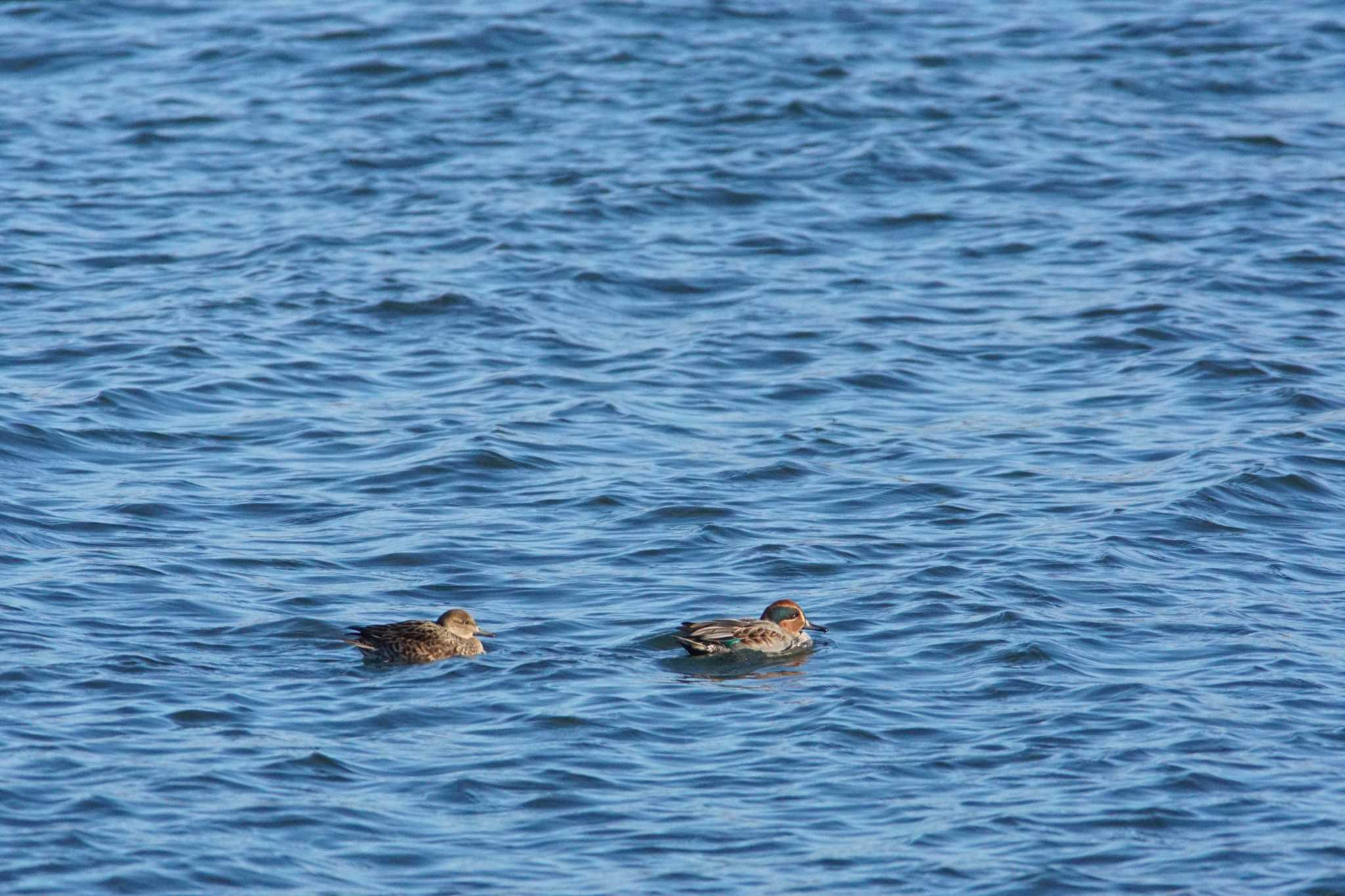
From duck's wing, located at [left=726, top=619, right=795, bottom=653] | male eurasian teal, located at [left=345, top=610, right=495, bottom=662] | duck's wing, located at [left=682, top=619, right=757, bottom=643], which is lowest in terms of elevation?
duck's wing, located at [left=726, top=619, right=795, bottom=653]

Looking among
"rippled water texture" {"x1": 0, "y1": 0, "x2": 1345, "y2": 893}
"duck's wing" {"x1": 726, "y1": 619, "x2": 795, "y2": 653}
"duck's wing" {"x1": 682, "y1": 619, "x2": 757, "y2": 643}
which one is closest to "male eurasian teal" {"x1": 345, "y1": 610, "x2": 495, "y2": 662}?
"rippled water texture" {"x1": 0, "y1": 0, "x2": 1345, "y2": 893}

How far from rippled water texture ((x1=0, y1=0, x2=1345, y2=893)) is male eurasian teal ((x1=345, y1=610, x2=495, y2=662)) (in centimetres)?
17

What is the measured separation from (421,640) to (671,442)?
5200mm

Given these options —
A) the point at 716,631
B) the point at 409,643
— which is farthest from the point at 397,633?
the point at 716,631

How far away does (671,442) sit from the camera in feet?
54.6

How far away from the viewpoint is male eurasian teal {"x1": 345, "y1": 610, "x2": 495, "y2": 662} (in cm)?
1177

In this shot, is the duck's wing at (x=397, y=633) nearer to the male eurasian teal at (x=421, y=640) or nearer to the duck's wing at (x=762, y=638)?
the male eurasian teal at (x=421, y=640)

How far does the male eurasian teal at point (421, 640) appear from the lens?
11.8m

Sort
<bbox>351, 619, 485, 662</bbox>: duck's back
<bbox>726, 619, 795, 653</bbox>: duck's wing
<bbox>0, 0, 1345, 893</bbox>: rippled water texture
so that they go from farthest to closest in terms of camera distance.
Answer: <bbox>726, 619, 795, 653</bbox>: duck's wing → <bbox>351, 619, 485, 662</bbox>: duck's back → <bbox>0, 0, 1345, 893</bbox>: rippled water texture

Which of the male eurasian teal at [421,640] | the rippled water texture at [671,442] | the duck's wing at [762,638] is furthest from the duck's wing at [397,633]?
the duck's wing at [762,638]

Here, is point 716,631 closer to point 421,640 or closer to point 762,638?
point 762,638

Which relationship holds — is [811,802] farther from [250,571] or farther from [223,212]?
[223,212]

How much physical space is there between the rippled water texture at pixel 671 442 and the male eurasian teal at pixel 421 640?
0.17m

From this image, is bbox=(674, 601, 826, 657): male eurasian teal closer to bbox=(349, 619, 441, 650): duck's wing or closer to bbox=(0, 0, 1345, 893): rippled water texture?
bbox=(0, 0, 1345, 893): rippled water texture
